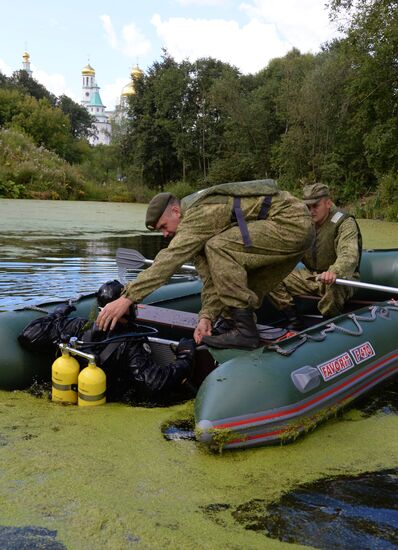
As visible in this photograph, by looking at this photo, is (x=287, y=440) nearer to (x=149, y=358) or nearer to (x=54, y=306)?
(x=149, y=358)

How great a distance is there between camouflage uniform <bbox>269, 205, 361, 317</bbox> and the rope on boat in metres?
0.34

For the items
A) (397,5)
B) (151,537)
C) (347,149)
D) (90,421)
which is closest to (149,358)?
(90,421)

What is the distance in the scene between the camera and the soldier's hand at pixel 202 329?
3.18 meters

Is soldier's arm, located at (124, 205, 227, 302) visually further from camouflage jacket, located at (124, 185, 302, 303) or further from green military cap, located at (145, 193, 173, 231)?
green military cap, located at (145, 193, 173, 231)

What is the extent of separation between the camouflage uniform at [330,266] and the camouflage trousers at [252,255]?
100cm

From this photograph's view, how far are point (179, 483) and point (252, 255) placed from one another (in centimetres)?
121

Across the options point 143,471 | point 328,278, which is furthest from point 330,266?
point 143,471

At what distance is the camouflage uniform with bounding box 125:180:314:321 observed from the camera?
2.94m

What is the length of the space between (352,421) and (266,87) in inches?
1156

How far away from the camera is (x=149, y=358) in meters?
3.15

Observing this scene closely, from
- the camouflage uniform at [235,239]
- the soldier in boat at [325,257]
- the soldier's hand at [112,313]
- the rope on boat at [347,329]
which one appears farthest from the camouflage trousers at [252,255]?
the soldier in boat at [325,257]

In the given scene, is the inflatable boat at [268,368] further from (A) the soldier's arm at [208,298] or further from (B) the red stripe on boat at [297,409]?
(A) the soldier's arm at [208,298]

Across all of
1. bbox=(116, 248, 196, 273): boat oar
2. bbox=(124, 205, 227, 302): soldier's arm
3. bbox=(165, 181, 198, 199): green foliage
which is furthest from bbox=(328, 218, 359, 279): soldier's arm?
bbox=(165, 181, 198, 199): green foliage

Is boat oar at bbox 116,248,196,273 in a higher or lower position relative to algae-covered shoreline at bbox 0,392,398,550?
higher
